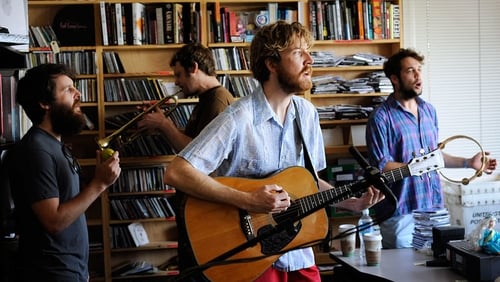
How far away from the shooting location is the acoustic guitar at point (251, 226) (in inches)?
93.9

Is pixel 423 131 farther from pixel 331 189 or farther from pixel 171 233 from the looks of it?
pixel 171 233

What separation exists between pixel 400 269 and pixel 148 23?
284cm

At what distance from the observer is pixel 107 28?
191 inches

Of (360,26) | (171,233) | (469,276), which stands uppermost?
(360,26)

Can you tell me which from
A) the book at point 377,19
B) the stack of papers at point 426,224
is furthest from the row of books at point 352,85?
the stack of papers at point 426,224

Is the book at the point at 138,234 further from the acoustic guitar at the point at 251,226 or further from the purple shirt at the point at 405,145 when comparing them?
the acoustic guitar at the point at 251,226

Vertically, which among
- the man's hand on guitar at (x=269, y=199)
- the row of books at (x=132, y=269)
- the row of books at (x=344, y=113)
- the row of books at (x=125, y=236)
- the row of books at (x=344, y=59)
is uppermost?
the row of books at (x=344, y=59)

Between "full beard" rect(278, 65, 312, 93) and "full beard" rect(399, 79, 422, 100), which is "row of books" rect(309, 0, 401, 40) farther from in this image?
"full beard" rect(278, 65, 312, 93)

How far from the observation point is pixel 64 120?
2754 mm

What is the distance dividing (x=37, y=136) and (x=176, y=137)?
1.71 meters

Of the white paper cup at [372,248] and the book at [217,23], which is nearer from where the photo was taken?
the white paper cup at [372,248]

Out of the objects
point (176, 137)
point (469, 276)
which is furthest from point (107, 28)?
point (469, 276)

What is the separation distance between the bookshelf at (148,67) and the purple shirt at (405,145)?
3.34 ft

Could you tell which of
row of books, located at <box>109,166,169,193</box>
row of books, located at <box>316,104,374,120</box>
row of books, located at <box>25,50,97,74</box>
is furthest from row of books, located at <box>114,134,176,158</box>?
row of books, located at <box>316,104,374,120</box>
